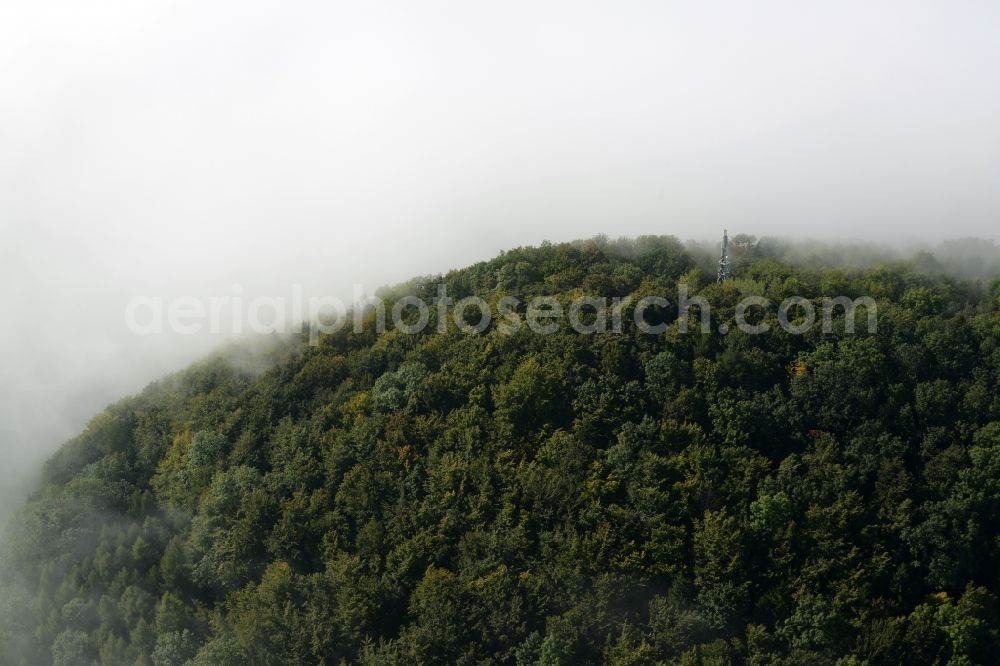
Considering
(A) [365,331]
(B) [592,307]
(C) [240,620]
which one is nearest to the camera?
(C) [240,620]

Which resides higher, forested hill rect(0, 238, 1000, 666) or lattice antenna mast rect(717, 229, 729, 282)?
lattice antenna mast rect(717, 229, 729, 282)

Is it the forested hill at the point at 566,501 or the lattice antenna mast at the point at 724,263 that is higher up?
the lattice antenna mast at the point at 724,263

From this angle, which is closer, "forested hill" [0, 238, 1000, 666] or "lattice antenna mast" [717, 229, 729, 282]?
"forested hill" [0, 238, 1000, 666]

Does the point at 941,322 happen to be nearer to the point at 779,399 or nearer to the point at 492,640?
the point at 779,399

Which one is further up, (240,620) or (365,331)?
(365,331)

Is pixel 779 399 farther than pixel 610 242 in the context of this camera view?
No

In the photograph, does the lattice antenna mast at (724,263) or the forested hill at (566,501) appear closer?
the forested hill at (566,501)

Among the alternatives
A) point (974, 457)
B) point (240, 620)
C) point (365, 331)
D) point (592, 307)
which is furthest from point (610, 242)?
point (240, 620)

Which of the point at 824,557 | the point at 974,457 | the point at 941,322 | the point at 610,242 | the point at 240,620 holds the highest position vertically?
the point at 610,242
